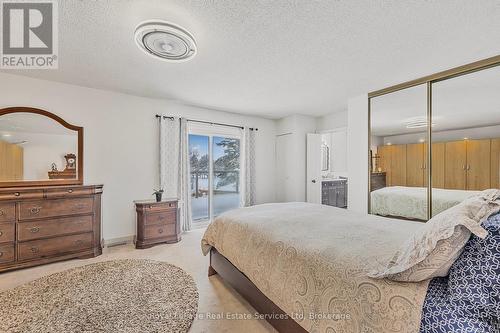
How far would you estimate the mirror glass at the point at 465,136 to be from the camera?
2.58m

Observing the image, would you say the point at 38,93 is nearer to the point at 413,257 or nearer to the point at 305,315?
the point at 305,315

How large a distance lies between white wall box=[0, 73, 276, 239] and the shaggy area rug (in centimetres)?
121

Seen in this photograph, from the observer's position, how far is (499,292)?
32.5 inches

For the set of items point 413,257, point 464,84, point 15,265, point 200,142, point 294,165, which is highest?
point 464,84

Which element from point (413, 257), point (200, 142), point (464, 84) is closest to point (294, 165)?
point (200, 142)

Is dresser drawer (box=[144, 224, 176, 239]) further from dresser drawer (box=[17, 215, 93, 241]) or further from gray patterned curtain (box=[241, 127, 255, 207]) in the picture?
gray patterned curtain (box=[241, 127, 255, 207])

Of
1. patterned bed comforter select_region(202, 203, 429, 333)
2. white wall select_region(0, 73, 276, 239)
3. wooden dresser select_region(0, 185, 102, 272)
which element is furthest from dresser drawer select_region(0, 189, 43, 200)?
patterned bed comforter select_region(202, 203, 429, 333)

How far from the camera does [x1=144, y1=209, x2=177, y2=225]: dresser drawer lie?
11.4 ft

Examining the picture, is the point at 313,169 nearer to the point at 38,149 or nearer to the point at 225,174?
the point at 225,174

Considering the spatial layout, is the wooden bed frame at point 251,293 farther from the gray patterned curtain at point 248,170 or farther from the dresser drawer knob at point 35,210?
the gray patterned curtain at point 248,170

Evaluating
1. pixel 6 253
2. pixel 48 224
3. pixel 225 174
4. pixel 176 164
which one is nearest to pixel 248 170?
pixel 225 174

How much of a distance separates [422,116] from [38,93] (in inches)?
217

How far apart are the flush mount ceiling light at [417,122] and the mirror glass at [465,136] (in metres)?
0.11

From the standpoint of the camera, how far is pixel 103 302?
1963mm
